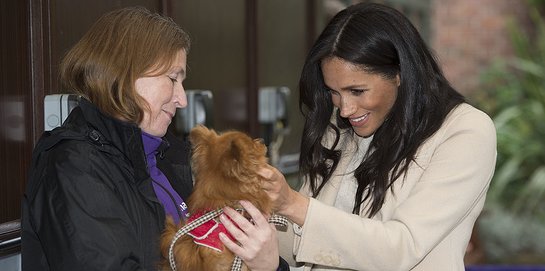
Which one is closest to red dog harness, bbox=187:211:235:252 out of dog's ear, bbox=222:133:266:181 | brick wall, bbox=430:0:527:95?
dog's ear, bbox=222:133:266:181

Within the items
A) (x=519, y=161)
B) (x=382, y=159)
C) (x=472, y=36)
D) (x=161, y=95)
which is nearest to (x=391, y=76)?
(x=382, y=159)

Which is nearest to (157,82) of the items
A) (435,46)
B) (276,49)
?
(276,49)

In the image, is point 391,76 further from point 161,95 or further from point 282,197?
point 161,95

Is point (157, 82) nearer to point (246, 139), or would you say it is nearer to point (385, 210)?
point (246, 139)

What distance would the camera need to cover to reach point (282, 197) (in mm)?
2113

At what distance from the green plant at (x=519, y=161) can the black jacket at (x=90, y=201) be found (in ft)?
20.3

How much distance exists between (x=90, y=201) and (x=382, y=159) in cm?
90

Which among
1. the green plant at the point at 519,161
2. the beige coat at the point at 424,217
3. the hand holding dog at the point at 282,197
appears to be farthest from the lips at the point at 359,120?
the green plant at the point at 519,161

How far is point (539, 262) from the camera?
7.55 m

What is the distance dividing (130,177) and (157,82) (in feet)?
0.79

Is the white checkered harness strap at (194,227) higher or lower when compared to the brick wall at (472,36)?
higher

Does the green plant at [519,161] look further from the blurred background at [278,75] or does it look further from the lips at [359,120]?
the lips at [359,120]

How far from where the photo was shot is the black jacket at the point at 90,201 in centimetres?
181

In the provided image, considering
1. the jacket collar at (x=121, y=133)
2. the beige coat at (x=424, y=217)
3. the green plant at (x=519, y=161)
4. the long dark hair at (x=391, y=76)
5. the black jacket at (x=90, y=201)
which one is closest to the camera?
the black jacket at (x=90, y=201)
